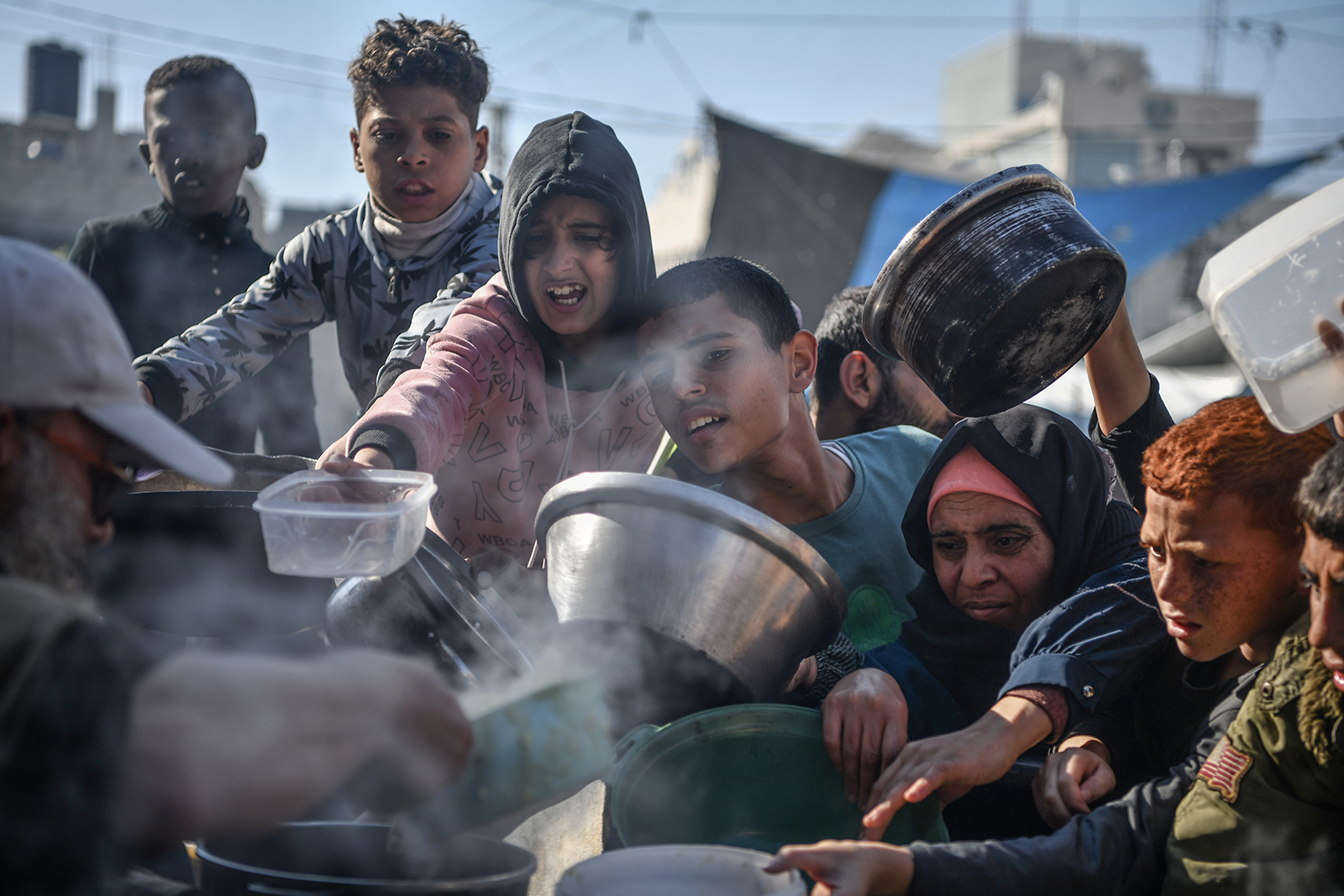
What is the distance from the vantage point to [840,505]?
2.79 metres

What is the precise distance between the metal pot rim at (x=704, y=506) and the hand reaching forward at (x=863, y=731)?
8.6 inches

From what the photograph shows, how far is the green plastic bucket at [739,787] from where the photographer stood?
6.34 feet

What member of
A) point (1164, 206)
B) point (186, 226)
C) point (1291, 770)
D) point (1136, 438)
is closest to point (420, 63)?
point (186, 226)

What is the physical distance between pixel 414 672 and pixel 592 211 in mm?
1634

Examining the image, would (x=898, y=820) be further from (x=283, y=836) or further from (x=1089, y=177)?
(x=1089, y=177)

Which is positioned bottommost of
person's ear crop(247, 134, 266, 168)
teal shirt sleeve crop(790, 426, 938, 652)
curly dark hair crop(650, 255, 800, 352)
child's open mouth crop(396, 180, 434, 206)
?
teal shirt sleeve crop(790, 426, 938, 652)

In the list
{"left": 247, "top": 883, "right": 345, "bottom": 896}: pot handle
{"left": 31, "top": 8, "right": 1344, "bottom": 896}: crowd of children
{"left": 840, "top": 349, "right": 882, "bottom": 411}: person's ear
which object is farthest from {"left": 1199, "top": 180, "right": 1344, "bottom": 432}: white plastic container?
{"left": 840, "top": 349, "right": 882, "bottom": 411}: person's ear

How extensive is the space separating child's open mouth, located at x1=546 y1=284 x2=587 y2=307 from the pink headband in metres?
1.07

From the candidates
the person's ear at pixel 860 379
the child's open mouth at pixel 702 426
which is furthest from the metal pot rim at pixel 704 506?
the person's ear at pixel 860 379

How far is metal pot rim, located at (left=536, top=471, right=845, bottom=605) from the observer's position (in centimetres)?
192

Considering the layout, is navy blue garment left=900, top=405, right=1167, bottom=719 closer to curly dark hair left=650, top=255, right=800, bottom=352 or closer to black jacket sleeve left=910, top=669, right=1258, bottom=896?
black jacket sleeve left=910, top=669, right=1258, bottom=896

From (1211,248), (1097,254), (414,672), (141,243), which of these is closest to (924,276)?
(1097,254)

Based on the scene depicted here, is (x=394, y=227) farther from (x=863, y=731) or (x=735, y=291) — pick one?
(x=863, y=731)

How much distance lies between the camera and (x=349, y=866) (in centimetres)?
164
